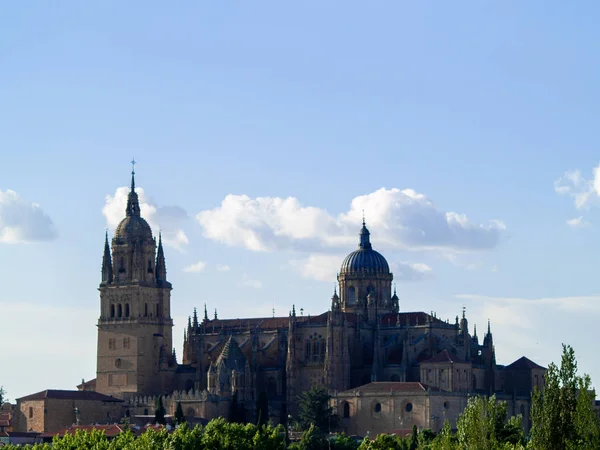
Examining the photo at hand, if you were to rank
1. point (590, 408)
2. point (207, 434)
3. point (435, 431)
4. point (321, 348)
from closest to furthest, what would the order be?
point (590, 408)
point (207, 434)
point (435, 431)
point (321, 348)

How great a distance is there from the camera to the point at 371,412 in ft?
421

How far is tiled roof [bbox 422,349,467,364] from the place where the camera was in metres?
130

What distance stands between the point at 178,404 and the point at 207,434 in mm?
30367

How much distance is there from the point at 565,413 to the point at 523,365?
76175 millimetres

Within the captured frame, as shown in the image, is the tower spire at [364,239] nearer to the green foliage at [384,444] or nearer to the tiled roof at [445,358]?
the tiled roof at [445,358]

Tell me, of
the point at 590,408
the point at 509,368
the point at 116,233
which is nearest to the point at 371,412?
the point at 509,368

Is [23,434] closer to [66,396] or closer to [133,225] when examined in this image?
[66,396]

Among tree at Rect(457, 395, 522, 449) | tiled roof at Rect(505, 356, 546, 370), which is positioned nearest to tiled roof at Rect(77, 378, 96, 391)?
tiled roof at Rect(505, 356, 546, 370)

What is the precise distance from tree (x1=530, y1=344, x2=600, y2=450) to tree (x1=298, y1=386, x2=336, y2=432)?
66384 millimetres

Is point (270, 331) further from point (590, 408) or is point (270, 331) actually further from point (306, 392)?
point (590, 408)

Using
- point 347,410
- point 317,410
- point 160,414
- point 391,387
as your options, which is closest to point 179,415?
point 160,414

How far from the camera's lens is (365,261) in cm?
14412

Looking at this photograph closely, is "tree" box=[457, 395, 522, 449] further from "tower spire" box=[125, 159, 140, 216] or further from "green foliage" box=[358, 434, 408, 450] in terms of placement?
"tower spire" box=[125, 159, 140, 216]

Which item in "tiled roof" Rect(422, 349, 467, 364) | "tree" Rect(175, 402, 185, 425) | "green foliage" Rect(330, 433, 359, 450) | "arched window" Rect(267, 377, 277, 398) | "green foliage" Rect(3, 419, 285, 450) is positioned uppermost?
"tiled roof" Rect(422, 349, 467, 364)
